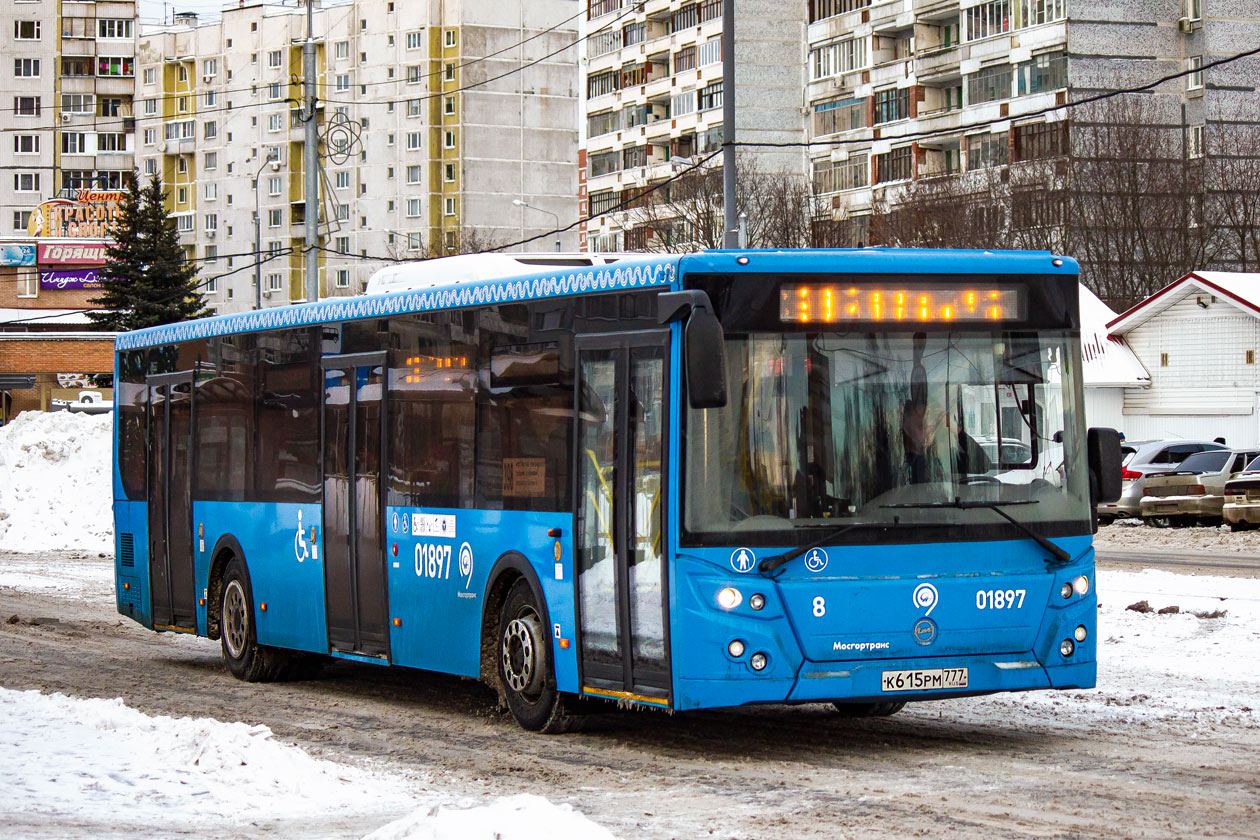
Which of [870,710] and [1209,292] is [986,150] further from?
[870,710]

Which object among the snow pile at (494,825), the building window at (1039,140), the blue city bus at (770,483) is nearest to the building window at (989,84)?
the building window at (1039,140)

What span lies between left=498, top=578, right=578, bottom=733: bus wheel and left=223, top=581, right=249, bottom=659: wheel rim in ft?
14.3

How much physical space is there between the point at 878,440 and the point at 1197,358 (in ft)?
149

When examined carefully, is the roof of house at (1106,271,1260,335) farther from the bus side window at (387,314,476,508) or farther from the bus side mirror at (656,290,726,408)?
the bus side mirror at (656,290,726,408)

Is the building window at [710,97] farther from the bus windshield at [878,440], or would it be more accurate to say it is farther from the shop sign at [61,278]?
the bus windshield at [878,440]

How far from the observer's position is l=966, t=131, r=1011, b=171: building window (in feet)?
250

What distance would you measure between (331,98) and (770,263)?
12186 cm

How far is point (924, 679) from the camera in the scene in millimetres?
10156

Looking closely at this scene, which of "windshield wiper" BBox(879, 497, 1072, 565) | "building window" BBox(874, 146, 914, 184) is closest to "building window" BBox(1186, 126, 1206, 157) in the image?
"building window" BBox(874, 146, 914, 184)

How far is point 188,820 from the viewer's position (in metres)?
8.42

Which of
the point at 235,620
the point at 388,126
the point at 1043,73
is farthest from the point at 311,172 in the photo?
the point at 388,126

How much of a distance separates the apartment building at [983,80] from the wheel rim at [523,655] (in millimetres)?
58526

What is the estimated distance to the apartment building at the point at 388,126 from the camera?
408 ft

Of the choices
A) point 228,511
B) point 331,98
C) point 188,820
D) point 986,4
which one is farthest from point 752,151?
point 188,820
